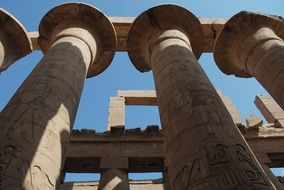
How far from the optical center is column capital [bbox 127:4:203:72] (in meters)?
9.85

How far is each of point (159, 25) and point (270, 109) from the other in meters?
7.04

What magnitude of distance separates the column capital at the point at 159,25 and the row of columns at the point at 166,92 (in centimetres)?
3

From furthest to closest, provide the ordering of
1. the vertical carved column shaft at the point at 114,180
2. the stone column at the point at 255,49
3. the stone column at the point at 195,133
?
1. the vertical carved column shaft at the point at 114,180
2. the stone column at the point at 255,49
3. the stone column at the point at 195,133

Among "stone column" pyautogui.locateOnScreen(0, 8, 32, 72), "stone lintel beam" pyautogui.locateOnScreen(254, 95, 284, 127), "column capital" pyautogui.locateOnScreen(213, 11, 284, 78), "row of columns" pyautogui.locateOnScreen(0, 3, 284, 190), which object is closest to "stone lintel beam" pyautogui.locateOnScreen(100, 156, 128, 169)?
"row of columns" pyautogui.locateOnScreen(0, 3, 284, 190)

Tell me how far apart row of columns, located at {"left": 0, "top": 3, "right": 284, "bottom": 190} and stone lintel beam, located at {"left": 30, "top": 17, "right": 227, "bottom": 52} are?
7.76 feet

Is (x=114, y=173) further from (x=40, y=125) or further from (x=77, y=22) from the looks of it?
(x=40, y=125)

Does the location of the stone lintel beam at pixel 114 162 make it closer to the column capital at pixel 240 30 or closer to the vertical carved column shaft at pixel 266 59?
the column capital at pixel 240 30

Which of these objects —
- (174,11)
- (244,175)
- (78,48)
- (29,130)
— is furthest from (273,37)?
(29,130)

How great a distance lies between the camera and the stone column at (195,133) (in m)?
4.14

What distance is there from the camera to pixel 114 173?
995cm

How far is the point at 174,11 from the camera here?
395 inches

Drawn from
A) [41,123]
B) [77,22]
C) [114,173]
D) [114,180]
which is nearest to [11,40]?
[77,22]

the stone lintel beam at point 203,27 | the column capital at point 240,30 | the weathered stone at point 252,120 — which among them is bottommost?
the column capital at point 240,30

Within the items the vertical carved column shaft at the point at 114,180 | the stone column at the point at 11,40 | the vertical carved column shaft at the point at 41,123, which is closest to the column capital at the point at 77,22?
the stone column at the point at 11,40
